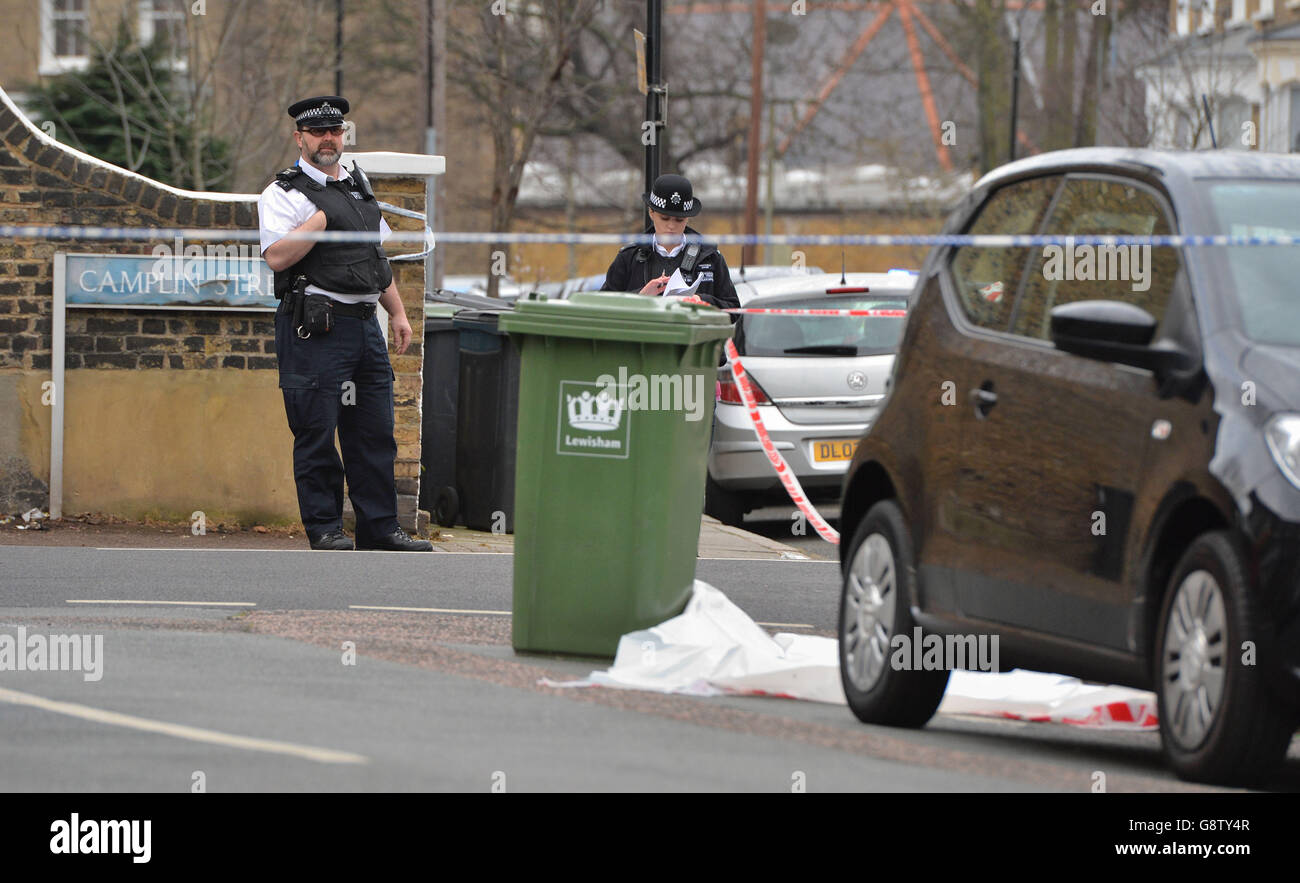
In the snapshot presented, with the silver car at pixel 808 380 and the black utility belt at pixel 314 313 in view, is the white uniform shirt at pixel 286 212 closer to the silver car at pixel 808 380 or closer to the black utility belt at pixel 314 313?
the black utility belt at pixel 314 313

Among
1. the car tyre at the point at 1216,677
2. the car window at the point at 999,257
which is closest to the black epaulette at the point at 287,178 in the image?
the car window at the point at 999,257

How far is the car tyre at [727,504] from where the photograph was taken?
14398mm

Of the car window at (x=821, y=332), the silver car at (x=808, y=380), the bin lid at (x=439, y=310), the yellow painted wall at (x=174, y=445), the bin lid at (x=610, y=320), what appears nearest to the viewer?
the bin lid at (x=610, y=320)

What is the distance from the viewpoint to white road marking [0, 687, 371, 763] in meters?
5.29

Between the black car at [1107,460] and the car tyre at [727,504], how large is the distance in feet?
24.1

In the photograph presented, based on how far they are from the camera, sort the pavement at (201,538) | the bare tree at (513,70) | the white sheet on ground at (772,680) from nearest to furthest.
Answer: the white sheet on ground at (772,680) < the pavement at (201,538) < the bare tree at (513,70)

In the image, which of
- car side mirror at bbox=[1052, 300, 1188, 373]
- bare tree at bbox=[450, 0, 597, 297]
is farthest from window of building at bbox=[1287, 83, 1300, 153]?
car side mirror at bbox=[1052, 300, 1188, 373]

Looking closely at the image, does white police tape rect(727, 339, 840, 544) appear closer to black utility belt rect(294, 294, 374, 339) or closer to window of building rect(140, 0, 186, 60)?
→ black utility belt rect(294, 294, 374, 339)

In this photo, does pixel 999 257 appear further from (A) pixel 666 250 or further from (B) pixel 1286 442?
(A) pixel 666 250

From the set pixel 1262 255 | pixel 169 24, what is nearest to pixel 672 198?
pixel 1262 255

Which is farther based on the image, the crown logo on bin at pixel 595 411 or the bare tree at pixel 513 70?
the bare tree at pixel 513 70

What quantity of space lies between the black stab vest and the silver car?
3941mm

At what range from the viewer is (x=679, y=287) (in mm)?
10422
